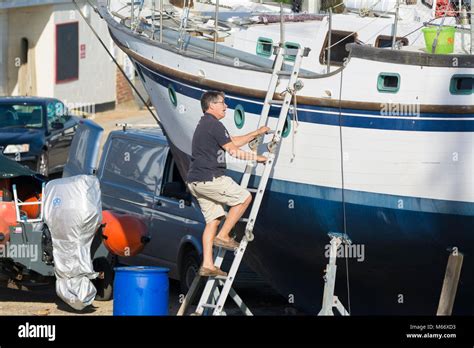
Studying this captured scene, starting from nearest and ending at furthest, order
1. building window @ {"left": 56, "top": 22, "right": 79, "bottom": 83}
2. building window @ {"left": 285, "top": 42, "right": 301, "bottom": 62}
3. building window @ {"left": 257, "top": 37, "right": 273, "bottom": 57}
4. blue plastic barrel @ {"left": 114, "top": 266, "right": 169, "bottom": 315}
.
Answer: blue plastic barrel @ {"left": 114, "top": 266, "right": 169, "bottom": 315}, building window @ {"left": 285, "top": 42, "right": 301, "bottom": 62}, building window @ {"left": 257, "top": 37, "right": 273, "bottom": 57}, building window @ {"left": 56, "top": 22, "right": 79, "bottom": 83}

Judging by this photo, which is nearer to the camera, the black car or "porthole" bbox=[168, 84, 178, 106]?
"porthole" bbox=[168, 84, 178, 106]

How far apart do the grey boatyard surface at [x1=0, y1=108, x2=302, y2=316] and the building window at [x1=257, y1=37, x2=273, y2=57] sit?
259 cm

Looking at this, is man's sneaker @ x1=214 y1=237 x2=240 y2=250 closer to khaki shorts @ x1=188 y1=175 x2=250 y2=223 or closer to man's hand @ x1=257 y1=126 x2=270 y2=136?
khaki shorts @ x1=188 y1=175 x2=250 y2=223

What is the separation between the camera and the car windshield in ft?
73.5

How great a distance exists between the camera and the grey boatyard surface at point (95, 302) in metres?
13.9

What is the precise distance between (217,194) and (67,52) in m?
19.7

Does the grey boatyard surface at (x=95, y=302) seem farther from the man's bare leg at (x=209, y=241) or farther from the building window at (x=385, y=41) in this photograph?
Result: the building window at (x=385, y=41)

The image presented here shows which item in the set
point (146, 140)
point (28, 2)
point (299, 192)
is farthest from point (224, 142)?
point (28, 2)

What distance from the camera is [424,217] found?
12.0 meters

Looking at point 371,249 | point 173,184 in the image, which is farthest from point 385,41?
point 173,184

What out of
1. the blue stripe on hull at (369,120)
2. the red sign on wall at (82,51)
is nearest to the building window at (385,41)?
the blue stripe on hull at (369,120)

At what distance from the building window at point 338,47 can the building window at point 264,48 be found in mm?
739

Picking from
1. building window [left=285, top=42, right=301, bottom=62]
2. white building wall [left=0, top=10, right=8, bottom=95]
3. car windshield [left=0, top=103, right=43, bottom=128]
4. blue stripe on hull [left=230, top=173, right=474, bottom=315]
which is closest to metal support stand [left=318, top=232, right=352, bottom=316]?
blue stripe on hull [left=230, top=173, right=474, bottom=315]

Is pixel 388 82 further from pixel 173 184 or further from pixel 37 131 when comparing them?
pixel 37 131
